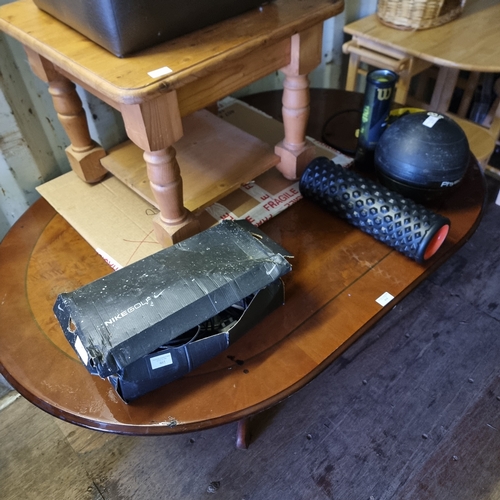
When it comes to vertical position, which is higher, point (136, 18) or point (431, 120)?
point (136, 18)

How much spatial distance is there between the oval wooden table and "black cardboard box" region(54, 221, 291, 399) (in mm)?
51

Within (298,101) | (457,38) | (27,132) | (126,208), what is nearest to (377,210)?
(298,101)

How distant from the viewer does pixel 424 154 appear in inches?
30.2

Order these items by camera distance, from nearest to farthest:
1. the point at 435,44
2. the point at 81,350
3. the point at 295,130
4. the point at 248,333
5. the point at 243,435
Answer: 1. the point at 81,350
2. the point at 248,333
3. the point at 295,130
4. the point at 243,435
5. the point at 435,44

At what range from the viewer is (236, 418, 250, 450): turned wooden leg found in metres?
0.96

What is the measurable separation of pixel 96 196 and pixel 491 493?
1.02 m

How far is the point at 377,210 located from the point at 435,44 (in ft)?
2.55

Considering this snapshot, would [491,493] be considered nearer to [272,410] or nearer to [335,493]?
[335,493]

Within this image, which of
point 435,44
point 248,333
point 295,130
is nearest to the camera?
point 248,333

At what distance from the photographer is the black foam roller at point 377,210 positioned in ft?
2.40

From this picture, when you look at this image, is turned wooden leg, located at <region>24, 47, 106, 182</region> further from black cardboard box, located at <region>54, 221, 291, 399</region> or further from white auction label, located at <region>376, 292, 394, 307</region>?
white auction label, located at <region>376, 292, 394, 307</region>

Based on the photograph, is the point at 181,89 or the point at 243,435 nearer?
the point at 181,89

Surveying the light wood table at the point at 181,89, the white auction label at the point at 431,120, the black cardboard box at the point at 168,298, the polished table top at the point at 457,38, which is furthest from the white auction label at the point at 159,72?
the polished table top at the point at 457,38

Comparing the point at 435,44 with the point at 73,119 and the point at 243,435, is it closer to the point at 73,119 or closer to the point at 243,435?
the point at 73,119
